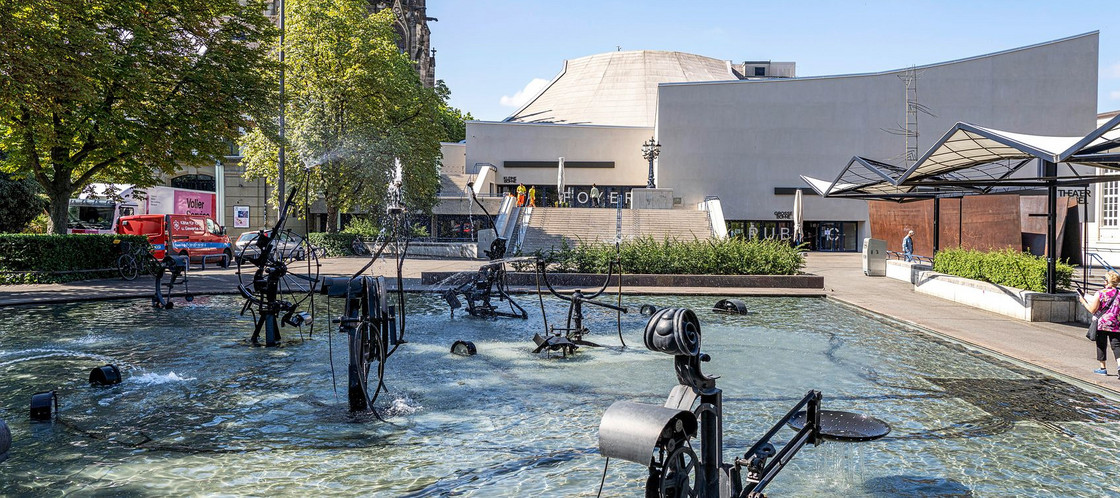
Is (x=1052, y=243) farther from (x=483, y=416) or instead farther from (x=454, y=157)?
(x=454, y=157)

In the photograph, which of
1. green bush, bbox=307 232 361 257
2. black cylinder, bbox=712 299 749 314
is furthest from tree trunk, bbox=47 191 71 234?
black cylinder, bbox=712 299 749 314

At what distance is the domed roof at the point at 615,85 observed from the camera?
7594 centimetres

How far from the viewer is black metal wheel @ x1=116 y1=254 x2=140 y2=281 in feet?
69.6

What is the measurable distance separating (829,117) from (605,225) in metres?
25.1

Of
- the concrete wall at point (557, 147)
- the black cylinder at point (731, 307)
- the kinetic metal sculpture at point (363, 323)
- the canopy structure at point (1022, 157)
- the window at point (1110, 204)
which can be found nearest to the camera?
the kinetic metal sculpture at point (363, 323)

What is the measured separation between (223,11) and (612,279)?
14781mm

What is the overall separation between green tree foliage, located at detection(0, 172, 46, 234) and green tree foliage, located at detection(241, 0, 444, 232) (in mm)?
8735

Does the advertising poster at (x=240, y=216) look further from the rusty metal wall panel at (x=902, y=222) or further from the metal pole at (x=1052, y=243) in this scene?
the metal pole at (x=1052, y=243)

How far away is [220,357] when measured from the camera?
31.7 ft

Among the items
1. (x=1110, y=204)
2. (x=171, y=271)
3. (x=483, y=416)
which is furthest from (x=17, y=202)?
(x=1110, y=204)

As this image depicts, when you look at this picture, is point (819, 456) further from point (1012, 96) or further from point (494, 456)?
point (1012, 96)

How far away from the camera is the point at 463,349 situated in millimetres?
10039

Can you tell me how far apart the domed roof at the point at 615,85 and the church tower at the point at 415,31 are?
43.9ft

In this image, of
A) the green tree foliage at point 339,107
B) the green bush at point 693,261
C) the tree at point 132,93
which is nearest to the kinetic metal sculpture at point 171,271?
the tree at point 132,93
